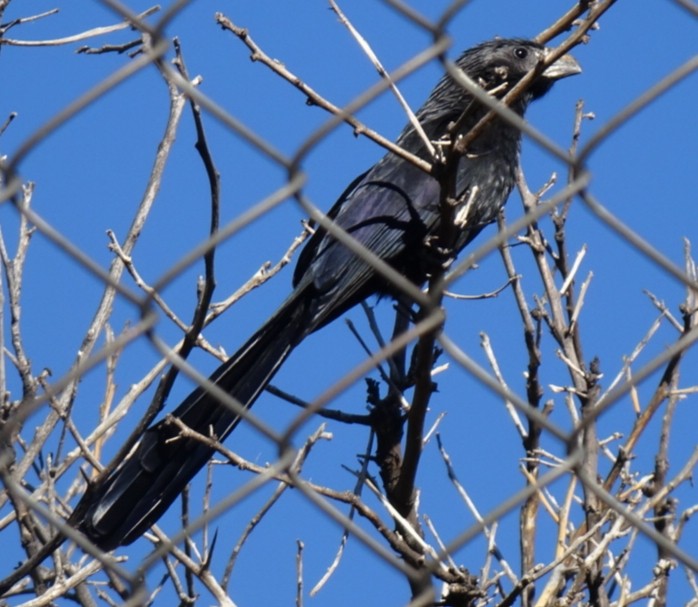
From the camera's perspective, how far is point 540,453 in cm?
376

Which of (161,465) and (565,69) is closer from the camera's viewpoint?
(161,465)

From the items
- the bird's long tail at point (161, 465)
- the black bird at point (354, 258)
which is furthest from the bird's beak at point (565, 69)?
the bird's long tail at point (161, 465)

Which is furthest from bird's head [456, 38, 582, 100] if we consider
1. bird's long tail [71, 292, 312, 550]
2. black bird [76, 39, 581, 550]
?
bird's long tail [71, 292, 312, 550]

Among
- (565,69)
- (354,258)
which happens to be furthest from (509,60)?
(354,258)

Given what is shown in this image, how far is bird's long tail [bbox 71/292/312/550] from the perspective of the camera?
280cm

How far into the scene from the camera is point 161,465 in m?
3.10

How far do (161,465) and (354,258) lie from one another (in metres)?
1.99

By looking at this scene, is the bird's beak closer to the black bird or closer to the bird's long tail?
the black bird

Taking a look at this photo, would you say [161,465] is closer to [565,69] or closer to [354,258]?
[354,258]

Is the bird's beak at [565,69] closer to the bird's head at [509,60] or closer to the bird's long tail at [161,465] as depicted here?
the bird's head at [509,60]

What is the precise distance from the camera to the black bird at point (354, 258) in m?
2.94

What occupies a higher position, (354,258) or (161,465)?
(354,258)

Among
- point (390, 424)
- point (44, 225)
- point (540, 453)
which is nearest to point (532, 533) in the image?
point (540, 453)

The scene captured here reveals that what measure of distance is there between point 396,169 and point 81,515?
9.20 ft
